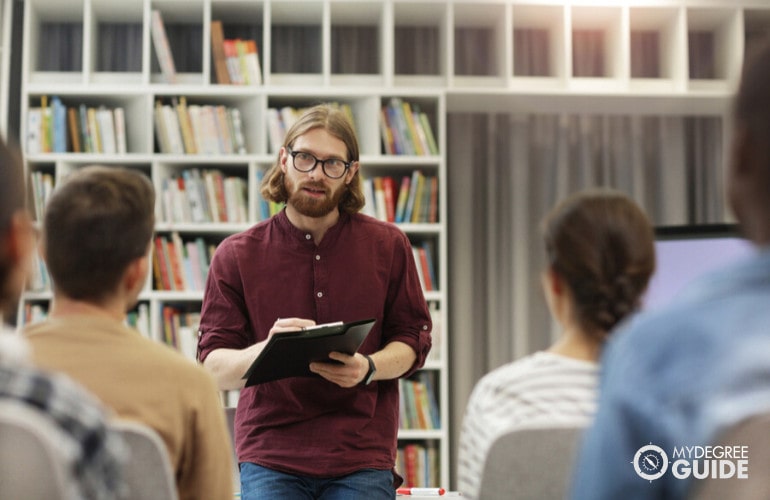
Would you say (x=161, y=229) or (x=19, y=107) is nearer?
(x=161, y=229)

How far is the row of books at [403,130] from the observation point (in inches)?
146

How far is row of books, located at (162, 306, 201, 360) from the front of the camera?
3611 mm

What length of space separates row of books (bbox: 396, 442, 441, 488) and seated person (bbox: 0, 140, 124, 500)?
2.78m

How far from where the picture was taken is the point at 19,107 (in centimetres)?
388

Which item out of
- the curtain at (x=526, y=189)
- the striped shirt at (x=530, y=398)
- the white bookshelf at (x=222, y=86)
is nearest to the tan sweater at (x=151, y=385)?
the striped shirt at (x=530, y=398)

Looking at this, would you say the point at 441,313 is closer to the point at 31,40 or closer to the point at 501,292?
the point at 501,292

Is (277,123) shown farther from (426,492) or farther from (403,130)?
(426,492)

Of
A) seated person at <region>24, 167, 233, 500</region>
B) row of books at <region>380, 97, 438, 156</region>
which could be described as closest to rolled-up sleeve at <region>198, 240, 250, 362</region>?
seated person at <region>24, 167, 233, 500</region>

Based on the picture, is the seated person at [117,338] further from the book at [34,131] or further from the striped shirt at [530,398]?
the book at [34,131]

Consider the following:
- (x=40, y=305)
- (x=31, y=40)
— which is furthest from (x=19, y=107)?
(x=40, y=305)

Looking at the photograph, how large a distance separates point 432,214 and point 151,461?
2.74 m

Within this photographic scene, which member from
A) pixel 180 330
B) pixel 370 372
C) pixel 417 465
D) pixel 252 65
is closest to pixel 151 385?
pixel 370 372

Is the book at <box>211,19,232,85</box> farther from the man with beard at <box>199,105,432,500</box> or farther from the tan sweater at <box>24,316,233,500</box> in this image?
the tan sweater at <box>24,316,233,500</box>

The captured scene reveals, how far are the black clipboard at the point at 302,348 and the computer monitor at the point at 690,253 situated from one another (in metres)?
1.81
